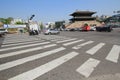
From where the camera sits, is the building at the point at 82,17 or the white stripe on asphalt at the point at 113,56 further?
the building at the point at 82,17

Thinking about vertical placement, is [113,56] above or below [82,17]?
below

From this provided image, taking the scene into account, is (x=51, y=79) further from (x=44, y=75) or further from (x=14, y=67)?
(x=14, y=67)

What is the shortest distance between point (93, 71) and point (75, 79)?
1.16 meters

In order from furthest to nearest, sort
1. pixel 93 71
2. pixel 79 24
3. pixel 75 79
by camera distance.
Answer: pixel 79 24, pixel 93 71, pixel 75 79

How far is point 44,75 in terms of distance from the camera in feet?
20.3

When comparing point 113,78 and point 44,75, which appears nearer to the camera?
point 113,78

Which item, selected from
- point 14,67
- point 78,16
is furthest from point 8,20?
point 14,67

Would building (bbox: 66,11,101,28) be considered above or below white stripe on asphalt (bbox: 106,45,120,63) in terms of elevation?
above

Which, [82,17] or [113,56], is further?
[82,17]

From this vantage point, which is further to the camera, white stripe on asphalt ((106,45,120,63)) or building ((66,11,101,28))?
building ((66,11,101,28))

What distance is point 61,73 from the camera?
6.46 m

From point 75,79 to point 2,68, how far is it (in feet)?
9.66

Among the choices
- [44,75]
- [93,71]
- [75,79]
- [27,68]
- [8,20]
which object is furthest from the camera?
[8,20]

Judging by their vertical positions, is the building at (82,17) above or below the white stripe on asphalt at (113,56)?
above
